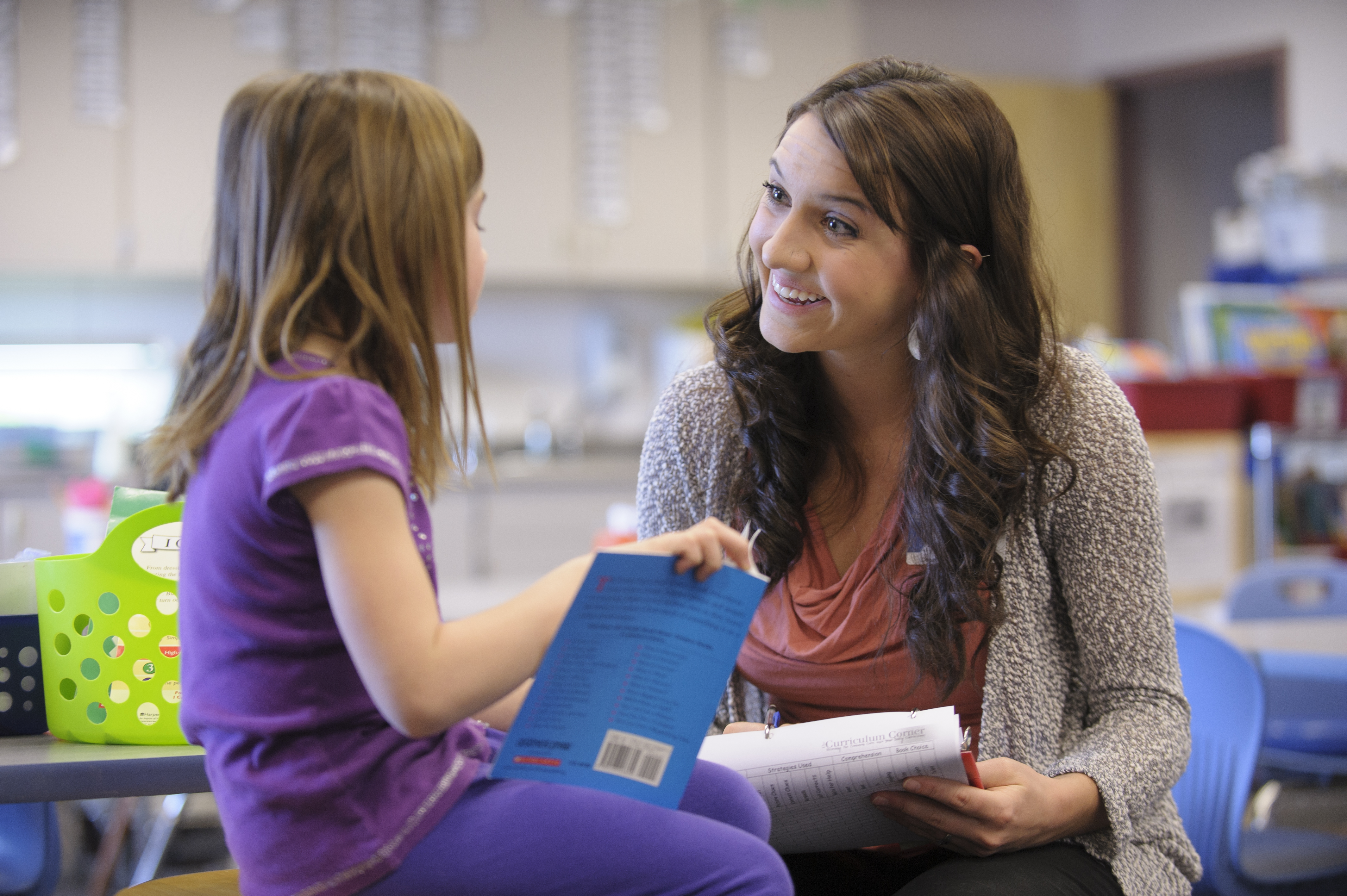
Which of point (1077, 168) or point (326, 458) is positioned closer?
point (326, 458)

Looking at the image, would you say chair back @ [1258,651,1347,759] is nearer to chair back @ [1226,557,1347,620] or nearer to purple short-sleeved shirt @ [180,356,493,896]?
chair back @ [1226,557,1347,620]

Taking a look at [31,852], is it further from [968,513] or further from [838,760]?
[968,513]

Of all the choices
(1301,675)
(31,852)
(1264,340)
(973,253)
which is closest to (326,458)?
(973,253)

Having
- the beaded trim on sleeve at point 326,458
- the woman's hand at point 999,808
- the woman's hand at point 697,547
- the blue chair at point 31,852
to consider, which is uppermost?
the beaded trim on sleeve at point 326,458

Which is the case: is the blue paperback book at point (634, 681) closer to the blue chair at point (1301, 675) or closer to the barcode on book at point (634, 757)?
the barcode on book at point (634, 757)

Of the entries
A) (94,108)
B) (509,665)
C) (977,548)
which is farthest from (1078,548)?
(94,108)

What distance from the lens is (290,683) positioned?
78 centimetres

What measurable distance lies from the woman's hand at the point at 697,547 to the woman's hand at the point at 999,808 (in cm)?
34

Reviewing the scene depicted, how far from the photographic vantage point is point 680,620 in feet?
2.65

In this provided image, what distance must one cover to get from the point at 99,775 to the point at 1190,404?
3.35 metres

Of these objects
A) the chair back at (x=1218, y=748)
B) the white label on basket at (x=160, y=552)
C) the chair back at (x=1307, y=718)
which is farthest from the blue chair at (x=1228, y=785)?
the white label on basket at (x=160, y=552)

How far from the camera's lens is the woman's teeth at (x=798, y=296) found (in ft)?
4.10

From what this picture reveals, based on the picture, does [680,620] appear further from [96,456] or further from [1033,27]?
[1033,27]

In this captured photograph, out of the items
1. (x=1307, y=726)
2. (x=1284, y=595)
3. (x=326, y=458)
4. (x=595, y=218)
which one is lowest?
(x=1307, y=726)
